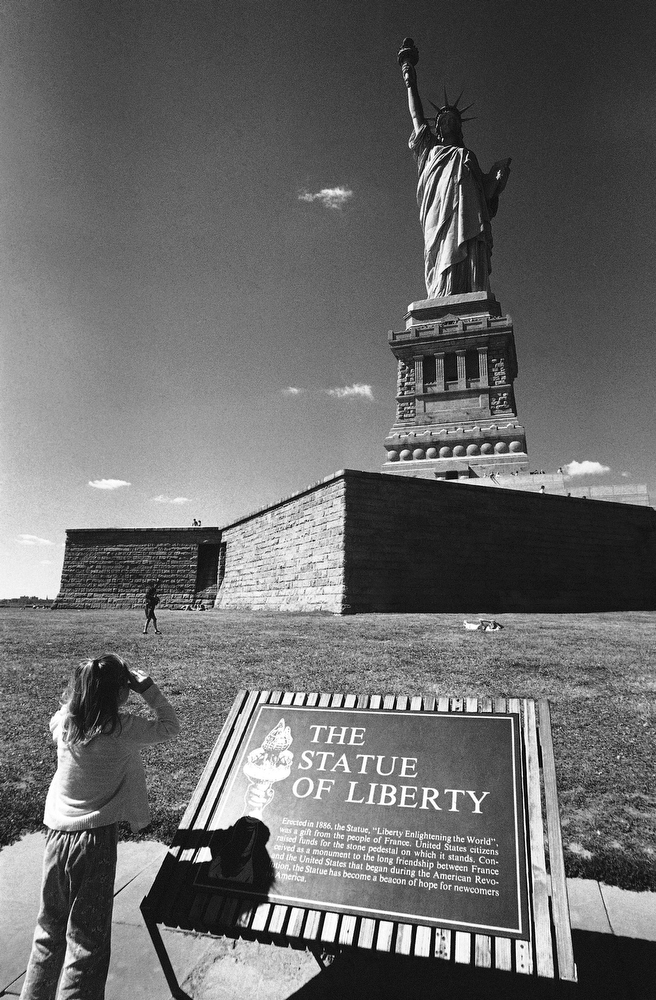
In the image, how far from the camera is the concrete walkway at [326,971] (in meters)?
2.33

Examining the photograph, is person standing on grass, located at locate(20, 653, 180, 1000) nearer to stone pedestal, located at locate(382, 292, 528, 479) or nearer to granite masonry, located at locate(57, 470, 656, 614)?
granite masonry, located at locate(57, 470, 656, 614)

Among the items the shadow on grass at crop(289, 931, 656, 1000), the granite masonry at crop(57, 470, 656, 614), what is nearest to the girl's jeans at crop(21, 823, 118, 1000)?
the shadow on grass at crop(289, 931, 656, 1000)

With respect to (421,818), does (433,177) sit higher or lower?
higher

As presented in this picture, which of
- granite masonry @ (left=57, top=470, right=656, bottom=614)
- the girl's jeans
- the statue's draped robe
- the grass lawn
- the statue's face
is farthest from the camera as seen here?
the statue's face

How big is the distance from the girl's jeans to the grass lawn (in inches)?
60.1

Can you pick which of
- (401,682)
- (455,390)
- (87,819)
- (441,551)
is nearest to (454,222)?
(455,390)

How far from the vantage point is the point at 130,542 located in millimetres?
28094

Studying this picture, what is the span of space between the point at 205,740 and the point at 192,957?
258cm

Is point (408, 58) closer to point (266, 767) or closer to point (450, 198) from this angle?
point (450, 198)

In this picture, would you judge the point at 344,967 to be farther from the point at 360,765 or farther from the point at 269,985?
the point at 360,765

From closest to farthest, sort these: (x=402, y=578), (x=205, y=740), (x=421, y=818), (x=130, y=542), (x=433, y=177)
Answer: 1. (x=421, y=818)
2. (x=205, y=740)
3. (x=402, y=578)
4. (x=130, y=542)
5. (x=433, y=177)

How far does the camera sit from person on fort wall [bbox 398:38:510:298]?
28.9m

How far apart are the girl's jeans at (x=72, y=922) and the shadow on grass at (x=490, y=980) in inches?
35.4

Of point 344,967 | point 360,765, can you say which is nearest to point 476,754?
point 360,765
